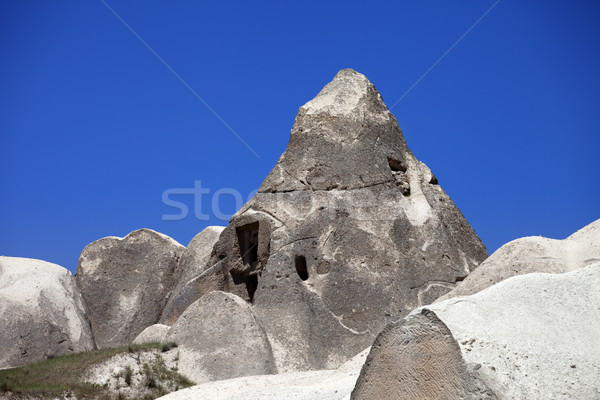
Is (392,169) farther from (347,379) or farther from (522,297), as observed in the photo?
(522,297)

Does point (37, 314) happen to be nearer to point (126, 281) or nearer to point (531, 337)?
point (126, 281)

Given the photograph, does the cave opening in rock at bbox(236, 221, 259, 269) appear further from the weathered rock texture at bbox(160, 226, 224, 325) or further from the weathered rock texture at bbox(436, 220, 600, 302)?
the weathered rock texture at bbox(436, 220, 600, 302)

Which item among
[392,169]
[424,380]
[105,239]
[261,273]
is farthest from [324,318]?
[424,380]

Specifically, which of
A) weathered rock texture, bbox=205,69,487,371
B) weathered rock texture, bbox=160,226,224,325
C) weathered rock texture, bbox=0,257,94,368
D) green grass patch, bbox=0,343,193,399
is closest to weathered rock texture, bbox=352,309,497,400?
green grass patch, bbox=0,343,193,399

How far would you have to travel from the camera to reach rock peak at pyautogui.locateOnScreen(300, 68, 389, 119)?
1448 cm

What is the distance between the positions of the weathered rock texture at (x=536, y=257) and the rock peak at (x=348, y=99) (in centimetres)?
432

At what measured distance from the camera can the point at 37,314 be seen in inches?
552

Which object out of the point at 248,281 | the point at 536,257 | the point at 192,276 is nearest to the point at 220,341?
the point at 248,281

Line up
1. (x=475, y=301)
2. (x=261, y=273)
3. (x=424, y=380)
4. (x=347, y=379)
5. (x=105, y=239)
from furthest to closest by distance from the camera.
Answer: (x=105, y=239), (x=261, y=273), (x=347, y=379), (x=475, y=301), (x=424, y=380)

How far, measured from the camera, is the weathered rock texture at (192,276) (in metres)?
14.5

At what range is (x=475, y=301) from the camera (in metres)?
5.48

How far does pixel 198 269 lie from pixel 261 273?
2419mm

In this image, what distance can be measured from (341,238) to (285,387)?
483cm

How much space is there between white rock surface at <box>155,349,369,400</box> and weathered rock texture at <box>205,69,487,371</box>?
7.23 ft
